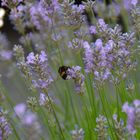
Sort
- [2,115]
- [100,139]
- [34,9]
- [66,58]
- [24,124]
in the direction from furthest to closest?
[66,58] → [34,9] → [2,115] → [100,139] → [24,124]

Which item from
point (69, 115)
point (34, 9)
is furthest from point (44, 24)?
point (69, 115)

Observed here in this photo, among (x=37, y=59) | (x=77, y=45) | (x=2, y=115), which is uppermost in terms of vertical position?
(x=77, y=45)

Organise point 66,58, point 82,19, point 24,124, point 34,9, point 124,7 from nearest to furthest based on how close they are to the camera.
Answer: point 24,124, point 82,19, point 34,9, point 124,7, point 66,58

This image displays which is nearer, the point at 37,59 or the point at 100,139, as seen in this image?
the point at 100,139

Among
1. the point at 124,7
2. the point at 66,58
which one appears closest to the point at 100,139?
the point at 124,7

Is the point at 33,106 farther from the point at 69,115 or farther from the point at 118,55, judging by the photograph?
the point at 69,115

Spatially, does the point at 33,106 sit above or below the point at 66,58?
below

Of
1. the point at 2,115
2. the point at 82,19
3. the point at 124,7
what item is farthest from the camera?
the point at 124,7

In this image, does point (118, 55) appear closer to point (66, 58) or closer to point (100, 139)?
point (100, 139)

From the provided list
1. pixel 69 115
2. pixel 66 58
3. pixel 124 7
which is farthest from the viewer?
pixel 66 58
